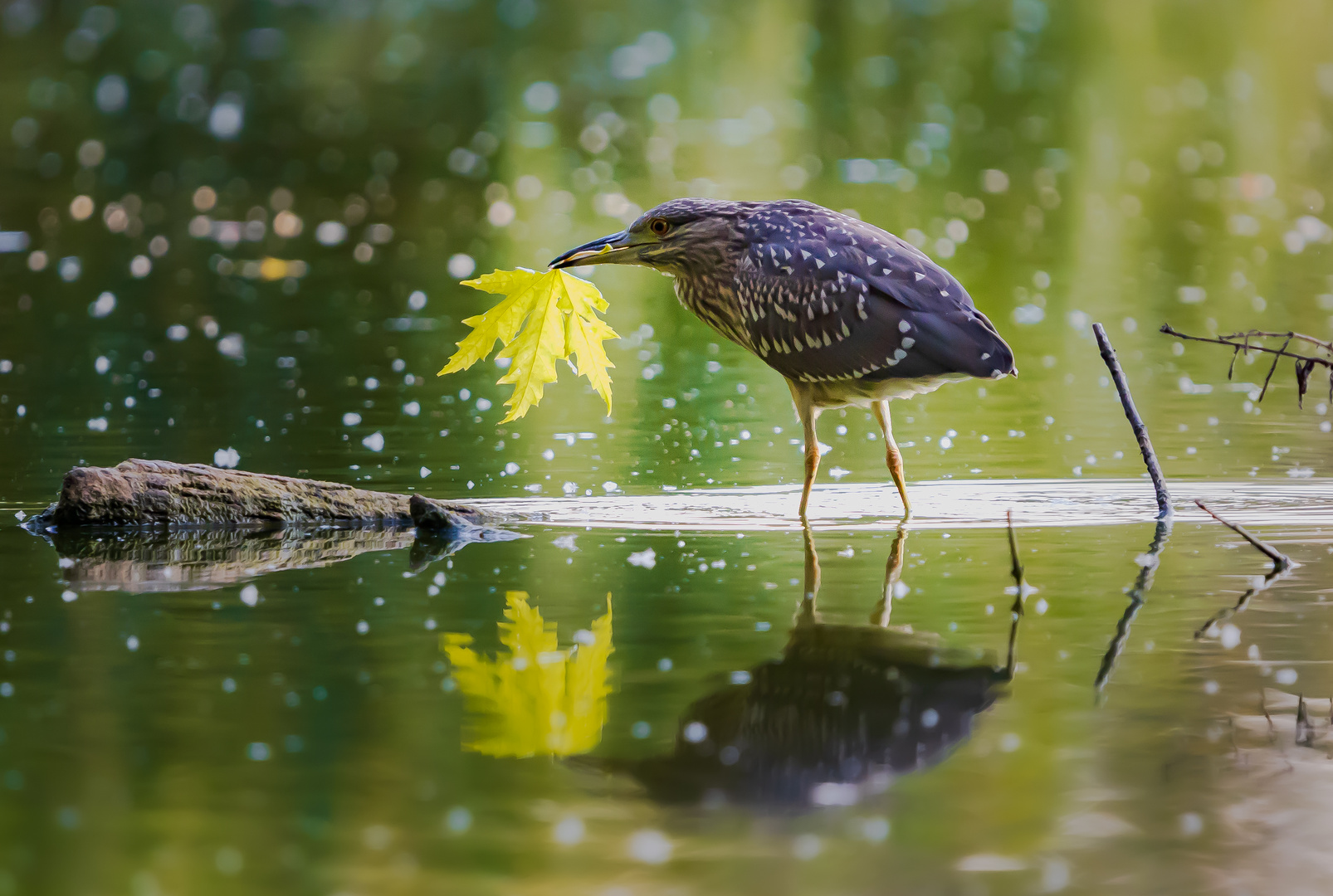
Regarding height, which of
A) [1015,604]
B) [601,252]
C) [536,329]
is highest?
[601,252]

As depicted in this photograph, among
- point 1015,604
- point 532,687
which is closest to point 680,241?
point 1015,604

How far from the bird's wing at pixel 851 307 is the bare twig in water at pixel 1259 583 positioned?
1.63 meters

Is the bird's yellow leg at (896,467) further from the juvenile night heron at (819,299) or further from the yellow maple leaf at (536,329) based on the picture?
the yellow maple leaf at (536,329)

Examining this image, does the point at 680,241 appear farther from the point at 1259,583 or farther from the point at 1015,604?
the point at 1259,583

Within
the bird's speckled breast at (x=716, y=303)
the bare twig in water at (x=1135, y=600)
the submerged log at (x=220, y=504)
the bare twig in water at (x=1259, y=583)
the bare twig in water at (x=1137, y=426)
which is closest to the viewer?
the bare twig in water at (x=1135, y=600)

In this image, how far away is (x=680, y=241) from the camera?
11.1 m

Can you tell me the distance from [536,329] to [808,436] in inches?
65.1

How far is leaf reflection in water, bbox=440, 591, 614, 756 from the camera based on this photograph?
683cm

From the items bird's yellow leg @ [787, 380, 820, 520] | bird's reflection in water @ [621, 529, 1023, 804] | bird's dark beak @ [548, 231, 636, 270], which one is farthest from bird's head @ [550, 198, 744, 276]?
bird's reflection in water @ [621, 529, 1023, 804]

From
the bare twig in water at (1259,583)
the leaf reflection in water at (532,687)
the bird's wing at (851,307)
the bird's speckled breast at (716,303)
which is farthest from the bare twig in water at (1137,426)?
the leaf reflection in water at (532,687)

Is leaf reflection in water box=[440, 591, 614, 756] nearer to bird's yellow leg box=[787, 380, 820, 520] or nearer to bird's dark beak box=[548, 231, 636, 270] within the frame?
bird's yellow leg box=[787, 380, 820, 520]

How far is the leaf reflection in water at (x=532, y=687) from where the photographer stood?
6.83 m

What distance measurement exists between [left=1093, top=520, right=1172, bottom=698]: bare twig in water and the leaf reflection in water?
194cm

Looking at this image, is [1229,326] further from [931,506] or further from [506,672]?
[506,672]
